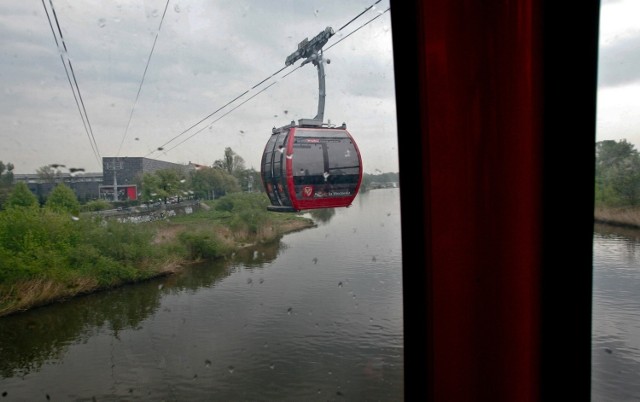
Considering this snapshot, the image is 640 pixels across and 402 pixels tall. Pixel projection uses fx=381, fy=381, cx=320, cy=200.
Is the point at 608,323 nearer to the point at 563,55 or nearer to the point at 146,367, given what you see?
the point at 563,55

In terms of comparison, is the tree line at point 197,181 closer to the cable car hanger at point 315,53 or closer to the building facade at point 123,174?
the building facade at point 123,174

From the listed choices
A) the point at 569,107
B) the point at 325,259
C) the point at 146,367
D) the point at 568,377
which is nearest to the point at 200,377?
the point at 146,367

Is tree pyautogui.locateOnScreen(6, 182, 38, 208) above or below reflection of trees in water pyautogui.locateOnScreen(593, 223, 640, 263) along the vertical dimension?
above

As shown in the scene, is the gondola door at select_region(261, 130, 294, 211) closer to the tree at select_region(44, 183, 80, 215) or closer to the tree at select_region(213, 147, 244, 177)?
the tree at select_region(213, 147, 244, 177)

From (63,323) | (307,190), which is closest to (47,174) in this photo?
(63,323)

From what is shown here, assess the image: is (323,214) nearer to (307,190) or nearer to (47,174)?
(307,190)

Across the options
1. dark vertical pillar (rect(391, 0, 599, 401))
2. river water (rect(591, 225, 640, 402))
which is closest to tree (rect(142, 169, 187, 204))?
dark vertical pillar (rect(391, 0, 599, 401))

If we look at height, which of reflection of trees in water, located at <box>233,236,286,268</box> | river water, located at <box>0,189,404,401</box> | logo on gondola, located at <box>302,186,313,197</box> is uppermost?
logo on gondola, located at <box>302,186,313,197</box>
